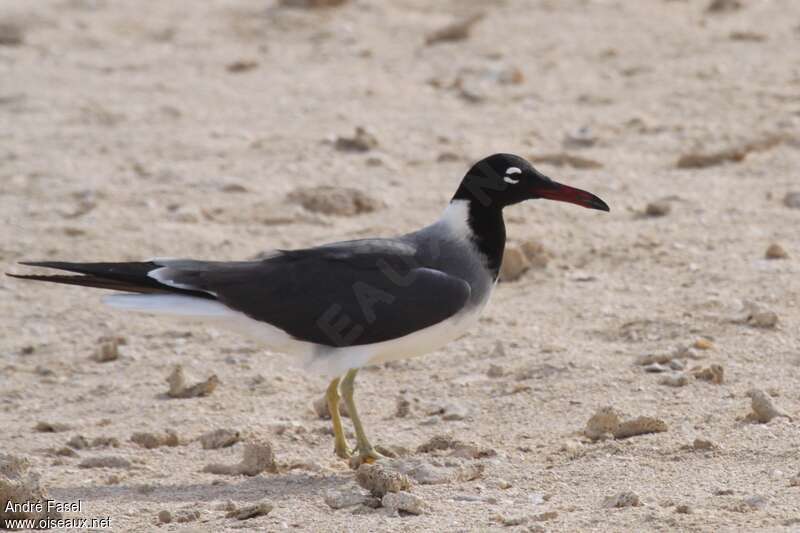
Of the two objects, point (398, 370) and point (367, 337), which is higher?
point (367, 337)

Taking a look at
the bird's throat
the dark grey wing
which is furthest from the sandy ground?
the bird's throat

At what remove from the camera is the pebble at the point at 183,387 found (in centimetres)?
764

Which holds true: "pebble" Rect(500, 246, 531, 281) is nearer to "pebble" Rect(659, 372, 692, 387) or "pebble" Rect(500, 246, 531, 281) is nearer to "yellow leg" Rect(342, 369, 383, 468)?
"pebble" Rect(659, 372, 692, 387)

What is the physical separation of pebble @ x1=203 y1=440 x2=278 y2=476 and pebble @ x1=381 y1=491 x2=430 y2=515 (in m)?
0.81

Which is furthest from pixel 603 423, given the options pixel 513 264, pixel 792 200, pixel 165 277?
pixel 792 200

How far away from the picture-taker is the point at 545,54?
13.5 meters

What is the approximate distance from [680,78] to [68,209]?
5.21m

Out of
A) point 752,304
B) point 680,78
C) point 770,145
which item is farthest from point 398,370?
point 680,78

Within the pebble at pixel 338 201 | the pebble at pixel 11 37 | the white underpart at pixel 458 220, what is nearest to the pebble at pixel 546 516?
the white underpart at pixel 458 220

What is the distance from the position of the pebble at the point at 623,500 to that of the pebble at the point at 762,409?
1.12 metres

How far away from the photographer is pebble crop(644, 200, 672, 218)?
9.88m

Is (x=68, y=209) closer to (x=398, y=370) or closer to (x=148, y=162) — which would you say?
(x=148, y=162)

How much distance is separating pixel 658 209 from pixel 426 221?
1491 millimetres

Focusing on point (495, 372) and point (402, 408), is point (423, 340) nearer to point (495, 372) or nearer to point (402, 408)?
point (402, 408)
